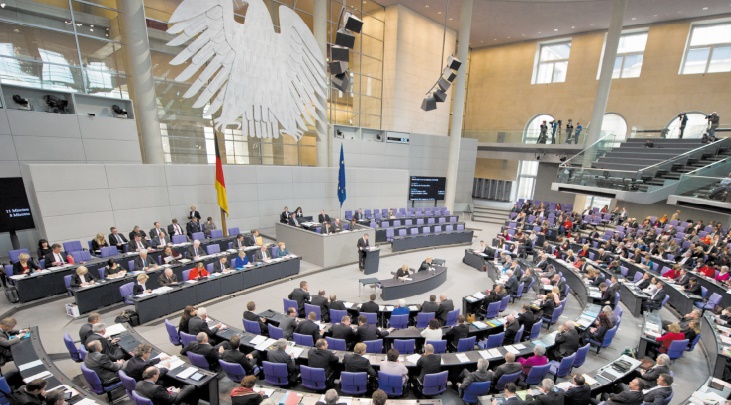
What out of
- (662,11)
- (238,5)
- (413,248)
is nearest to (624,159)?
(662,11)

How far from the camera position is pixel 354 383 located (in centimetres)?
514

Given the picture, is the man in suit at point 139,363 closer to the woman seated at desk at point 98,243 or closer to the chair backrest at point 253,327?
the chair backrest at point 253,327

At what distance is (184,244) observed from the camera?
35.2 feet

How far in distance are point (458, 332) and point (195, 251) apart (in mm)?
8150

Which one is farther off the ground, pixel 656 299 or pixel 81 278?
pixel 81 278

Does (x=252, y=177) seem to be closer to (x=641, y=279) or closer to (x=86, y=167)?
(x=86, y=167)

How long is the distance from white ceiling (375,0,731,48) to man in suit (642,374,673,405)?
18342mm

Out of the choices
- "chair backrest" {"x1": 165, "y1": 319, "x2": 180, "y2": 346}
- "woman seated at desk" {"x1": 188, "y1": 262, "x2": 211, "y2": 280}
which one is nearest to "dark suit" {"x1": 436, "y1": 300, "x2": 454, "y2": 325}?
"chair backrest" {"x1": 165, "y1": 319, "x2": 180, "y2": 346}

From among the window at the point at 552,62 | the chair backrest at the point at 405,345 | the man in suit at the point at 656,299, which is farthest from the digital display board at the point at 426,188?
the chair backrest at the point at 405,345

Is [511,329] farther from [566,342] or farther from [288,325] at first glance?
[288,325]

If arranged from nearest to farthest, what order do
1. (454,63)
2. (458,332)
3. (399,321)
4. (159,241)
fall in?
(458,332) < (399,321) < (159,241) < (454,63)

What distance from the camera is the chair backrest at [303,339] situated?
6.01m

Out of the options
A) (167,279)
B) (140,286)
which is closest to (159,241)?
(167,279)

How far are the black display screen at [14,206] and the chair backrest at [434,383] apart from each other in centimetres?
1265
